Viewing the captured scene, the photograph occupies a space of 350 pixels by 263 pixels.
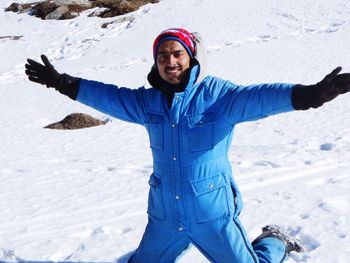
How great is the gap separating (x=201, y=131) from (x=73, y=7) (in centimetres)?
1959

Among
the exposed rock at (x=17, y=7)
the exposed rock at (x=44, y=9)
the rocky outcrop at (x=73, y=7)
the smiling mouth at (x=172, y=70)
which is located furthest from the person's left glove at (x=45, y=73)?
the exposed rock at (x=17, y=7)

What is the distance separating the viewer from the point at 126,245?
3.99m

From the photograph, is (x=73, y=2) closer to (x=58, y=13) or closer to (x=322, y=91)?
(x=58, y=13)

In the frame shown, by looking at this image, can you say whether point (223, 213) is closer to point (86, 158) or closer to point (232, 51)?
point (86, 158)

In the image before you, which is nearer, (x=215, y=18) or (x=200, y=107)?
(x=200, y=107)

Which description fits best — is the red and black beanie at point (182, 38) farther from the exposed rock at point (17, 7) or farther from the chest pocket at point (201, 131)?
the exposed rock at point (17, 7)

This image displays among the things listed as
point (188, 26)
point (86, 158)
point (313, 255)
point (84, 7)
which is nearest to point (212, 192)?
point (313, 255)

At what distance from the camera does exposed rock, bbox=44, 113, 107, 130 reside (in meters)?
8.19

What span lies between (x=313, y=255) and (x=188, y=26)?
43.8 ft

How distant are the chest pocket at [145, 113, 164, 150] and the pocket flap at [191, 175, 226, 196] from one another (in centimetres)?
27

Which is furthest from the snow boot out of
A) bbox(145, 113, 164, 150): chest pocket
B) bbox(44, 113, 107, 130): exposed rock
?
bbox(44, 113, 107, 130): exposed rock

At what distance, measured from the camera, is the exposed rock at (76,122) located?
8.19m

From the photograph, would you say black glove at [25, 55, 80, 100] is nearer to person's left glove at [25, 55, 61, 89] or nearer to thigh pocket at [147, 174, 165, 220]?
person's left glove at [25, 55, 61, 89]

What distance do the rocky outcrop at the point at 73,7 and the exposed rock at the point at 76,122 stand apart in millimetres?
11763
